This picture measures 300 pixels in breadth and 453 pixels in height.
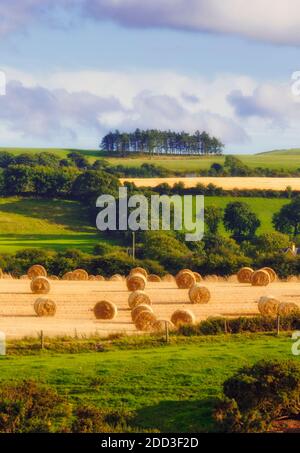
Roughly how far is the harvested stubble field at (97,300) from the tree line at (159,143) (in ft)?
407

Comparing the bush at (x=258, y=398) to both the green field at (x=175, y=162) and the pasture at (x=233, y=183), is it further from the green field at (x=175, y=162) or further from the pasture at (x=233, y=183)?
the green field at (x=175, y=162)

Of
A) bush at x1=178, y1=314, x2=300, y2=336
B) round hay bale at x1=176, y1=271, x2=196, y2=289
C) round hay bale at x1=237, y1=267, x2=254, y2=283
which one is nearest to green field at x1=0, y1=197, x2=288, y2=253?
round hay bale at x1=237, y1=267, x2=254, y2=283

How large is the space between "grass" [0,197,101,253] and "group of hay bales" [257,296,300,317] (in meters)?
40.4

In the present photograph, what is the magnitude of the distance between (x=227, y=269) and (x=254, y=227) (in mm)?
28744

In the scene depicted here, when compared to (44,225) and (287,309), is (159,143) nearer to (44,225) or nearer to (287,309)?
(44,225)

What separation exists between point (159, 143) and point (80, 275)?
12767 cm

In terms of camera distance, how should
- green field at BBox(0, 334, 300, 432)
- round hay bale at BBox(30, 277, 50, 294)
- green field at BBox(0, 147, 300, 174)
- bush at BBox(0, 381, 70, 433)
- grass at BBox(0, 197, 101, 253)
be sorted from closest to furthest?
1. bush at BBox(0, 381, 70, 433)
2. green field at BBox(0, 334, 300, 432)
3. round hay bale at BBox(30, 277, 50, 294)
4. grass at BBox(0, 197, 101, 253)
5. green field at BBox(0, 147, 300, 174)

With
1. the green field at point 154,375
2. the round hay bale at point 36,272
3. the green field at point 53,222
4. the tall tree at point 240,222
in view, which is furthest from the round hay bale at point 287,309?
the tall tree at point 240,222

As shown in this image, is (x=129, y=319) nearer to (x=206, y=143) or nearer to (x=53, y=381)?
(x=53, y=381)

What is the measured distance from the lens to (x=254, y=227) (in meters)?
96.2

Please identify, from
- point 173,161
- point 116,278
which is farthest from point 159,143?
point 116,278

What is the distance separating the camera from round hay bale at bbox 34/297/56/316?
43.4 meters

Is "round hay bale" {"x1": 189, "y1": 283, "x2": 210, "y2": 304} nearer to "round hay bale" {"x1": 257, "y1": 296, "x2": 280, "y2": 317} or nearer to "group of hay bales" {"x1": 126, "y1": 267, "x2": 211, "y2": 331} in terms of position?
"group of hay bales" {"x1": 126, "y1": 267, "x2": 211, "y2": 331}

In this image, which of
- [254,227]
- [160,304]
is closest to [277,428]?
[160,304]
